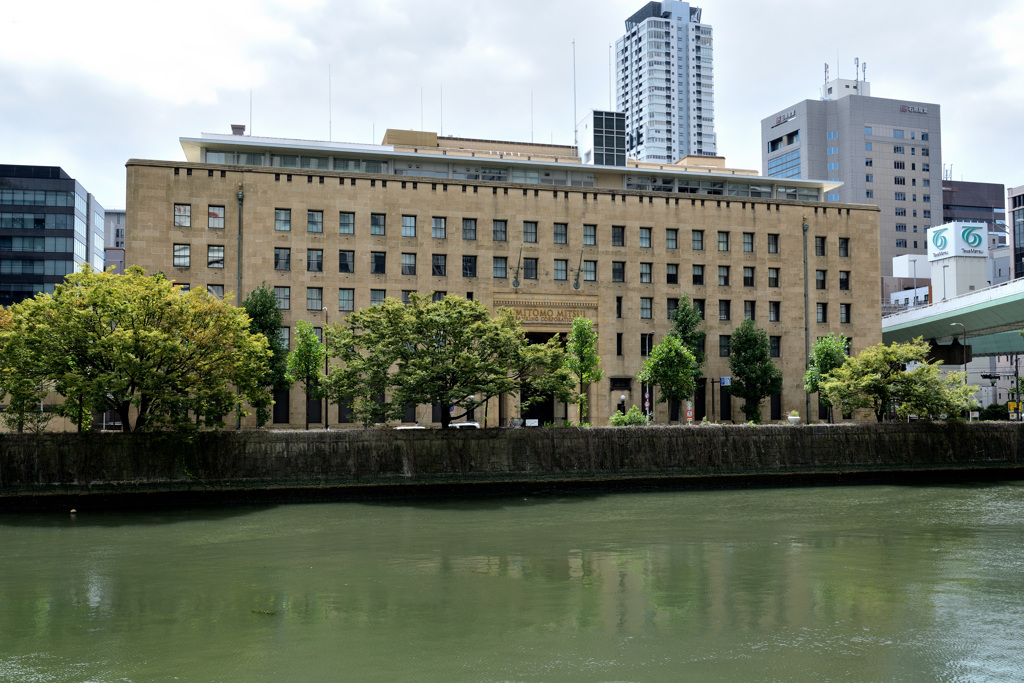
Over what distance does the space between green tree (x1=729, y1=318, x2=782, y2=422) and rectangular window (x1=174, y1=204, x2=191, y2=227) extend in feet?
135

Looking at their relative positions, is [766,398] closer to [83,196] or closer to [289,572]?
[289,572]

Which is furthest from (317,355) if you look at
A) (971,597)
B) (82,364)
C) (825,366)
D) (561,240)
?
(971,597)

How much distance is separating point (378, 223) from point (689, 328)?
24.7m

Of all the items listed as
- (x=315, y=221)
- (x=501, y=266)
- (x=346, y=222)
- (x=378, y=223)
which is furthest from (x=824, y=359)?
(x=315, y=221)

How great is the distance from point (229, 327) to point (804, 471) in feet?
107

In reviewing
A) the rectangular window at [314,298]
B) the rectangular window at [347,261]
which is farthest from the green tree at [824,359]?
the rectangular window at [314,298]

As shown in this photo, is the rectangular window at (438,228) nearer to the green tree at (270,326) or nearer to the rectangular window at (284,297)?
the rectangular window at (284,297)

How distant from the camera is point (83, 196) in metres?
119

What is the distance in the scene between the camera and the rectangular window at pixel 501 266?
67.3 m

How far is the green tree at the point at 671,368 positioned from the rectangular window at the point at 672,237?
1163cm

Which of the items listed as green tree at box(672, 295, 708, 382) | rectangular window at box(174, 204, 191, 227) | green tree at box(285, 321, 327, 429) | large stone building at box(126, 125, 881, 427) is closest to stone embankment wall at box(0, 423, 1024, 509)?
green tree at box(285, 321, 327, 429)

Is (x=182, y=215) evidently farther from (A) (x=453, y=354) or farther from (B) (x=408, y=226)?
(A) (x=453, y=354)

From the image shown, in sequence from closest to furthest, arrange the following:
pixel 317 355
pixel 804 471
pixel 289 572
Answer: pixel 289 572 → pixel 804 471 → pixel 317 355

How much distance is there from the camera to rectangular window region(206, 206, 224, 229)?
6241 cm
